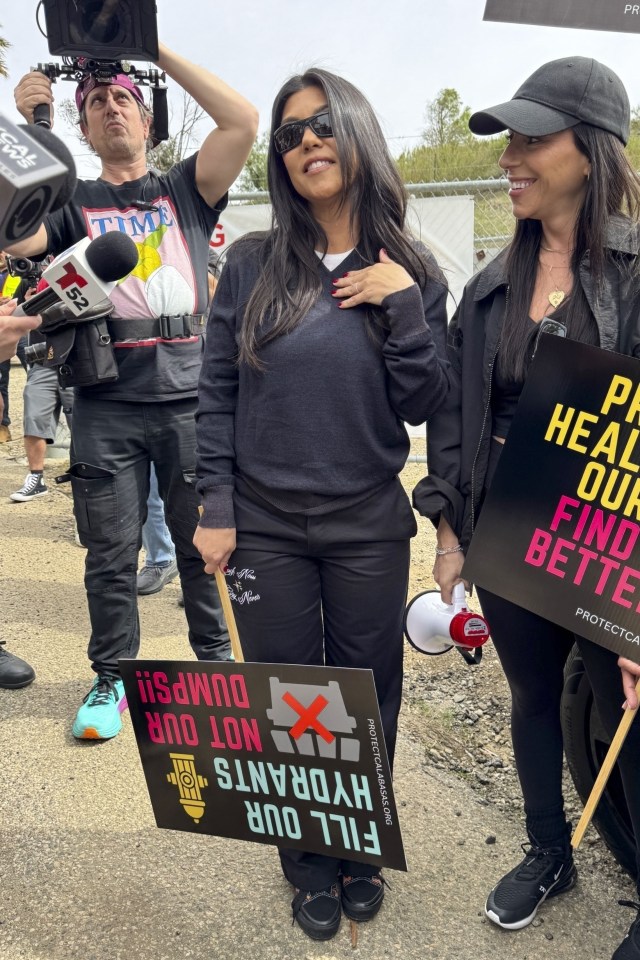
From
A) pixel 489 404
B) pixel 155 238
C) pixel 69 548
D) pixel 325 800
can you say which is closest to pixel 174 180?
pixel 155 238

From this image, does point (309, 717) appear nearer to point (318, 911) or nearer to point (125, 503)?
point (318, 911)

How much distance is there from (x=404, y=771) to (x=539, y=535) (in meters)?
1.36

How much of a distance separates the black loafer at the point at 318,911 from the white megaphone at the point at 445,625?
28.2 inches

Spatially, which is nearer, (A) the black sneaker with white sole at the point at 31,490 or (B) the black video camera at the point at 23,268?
(B) the black video camera at the point at 23,268

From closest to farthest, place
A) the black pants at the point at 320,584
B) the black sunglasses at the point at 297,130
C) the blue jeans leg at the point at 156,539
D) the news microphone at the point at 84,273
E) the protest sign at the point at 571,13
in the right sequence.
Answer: the black sunglasses at the point at 297,130 → the black pants at the point at 320,584 → the news microphone at the point at 84,273 → the protest sign at the point at 571,13 → the blue jeans leg at the point at 156,539

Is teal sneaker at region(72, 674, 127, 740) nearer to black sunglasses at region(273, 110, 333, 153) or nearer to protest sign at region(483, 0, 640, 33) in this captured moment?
black sunglasses at region(273, 110, 333, 153)

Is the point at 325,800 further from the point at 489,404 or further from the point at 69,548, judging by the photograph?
the point at 69,548

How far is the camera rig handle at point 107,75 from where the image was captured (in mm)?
2953

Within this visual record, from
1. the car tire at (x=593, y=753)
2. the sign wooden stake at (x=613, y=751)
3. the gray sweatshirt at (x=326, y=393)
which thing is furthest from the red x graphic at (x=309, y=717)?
the car tire at (x=593, y=753)

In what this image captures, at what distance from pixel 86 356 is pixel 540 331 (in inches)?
65.0

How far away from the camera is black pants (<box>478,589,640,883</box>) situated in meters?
2.04

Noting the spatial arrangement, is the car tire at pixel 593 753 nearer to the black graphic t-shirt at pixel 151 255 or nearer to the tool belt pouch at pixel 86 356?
the black graphic t-shirt at pixel 151 255

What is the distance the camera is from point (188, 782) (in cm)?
226

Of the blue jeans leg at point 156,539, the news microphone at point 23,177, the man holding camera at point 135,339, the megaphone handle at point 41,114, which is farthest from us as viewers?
the blue jeans leg at point 156,539
